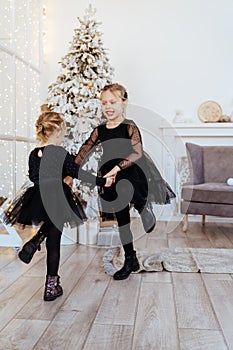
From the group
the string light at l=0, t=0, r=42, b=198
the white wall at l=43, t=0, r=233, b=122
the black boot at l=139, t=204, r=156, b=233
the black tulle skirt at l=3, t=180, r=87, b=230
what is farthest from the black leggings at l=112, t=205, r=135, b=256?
the white wall at l=43, t=0, r=233, b=122

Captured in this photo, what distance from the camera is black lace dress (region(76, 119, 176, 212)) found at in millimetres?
2492

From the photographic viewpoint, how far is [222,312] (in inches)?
75.8

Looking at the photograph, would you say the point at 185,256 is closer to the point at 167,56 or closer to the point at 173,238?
the point at 173,238

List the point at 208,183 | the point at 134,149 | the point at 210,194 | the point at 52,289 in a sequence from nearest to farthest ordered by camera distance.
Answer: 1. the point at 52,289
2. the point at 134,149
3. the point at 210,194
4. the point at 208,183

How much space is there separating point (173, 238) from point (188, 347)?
2.09 meters

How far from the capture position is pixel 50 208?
2.14 metres

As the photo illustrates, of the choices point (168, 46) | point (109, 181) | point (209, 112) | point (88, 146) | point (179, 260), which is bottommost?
point (179, 260)

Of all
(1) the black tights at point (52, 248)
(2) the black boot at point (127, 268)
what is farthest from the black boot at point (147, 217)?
(1) the black tights at point (52, 248)

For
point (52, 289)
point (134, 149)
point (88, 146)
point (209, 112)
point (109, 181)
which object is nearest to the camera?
point (52, 289)

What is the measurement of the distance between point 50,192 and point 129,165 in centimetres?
56

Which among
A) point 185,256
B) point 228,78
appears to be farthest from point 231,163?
point 185,256

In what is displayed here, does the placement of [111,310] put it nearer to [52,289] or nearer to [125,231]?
[52,289]

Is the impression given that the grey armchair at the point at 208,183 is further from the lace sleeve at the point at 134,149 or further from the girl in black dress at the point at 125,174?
the lace sleeve at the point at 134,149

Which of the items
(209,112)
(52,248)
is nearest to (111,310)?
(52,248)
